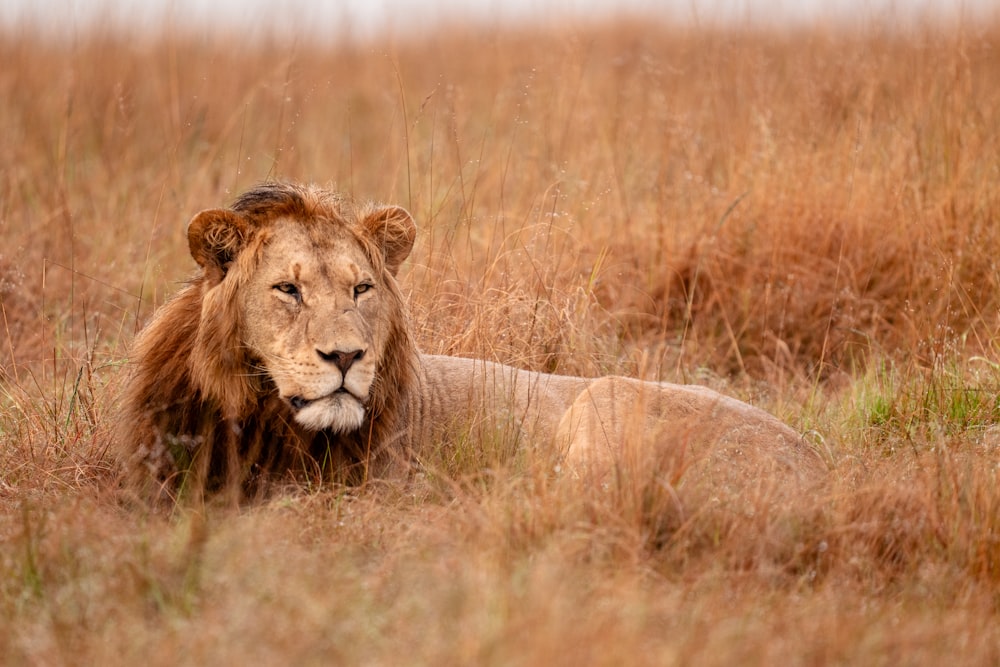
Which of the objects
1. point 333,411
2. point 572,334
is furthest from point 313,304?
point 572,334

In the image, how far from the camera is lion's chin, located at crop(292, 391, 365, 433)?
4.07 m

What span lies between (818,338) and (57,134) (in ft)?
19.1

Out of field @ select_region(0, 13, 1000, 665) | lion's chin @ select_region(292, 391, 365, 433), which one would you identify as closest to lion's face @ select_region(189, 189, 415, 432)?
lion's chin @ select_region(292, 391, 365, 433)

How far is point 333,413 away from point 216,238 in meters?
0.79

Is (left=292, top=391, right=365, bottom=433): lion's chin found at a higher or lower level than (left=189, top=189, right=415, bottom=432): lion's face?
lower

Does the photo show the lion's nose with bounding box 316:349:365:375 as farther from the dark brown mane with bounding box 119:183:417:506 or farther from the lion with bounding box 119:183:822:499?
the dark brown mane with bounding box 119:183:417:506

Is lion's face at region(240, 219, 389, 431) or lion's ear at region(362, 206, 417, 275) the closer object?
lion's face at region(240, 219, 389, 431)

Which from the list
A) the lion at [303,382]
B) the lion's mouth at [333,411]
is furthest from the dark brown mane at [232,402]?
the lion's mouth at [333,411]

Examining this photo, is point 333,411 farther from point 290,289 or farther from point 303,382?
point 290,289

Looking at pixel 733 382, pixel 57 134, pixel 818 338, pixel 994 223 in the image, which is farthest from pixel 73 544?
pixel 57 134

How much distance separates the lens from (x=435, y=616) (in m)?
3.15

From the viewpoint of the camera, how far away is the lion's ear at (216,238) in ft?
14.2

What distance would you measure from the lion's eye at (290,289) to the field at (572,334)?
2.17 ft

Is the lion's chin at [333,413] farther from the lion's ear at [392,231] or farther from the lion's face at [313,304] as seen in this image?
the lion's ear at [392,231]
